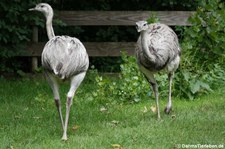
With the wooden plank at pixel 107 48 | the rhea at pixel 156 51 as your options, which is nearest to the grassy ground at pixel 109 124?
the rhea at pixel 156 51

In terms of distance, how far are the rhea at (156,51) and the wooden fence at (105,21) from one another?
3574 mm

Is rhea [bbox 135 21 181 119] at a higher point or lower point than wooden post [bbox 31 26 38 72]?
higher

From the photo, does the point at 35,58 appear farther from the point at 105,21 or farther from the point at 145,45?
the point at 145,45

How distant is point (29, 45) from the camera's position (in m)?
12.0

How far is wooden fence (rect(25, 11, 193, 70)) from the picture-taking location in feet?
39.4

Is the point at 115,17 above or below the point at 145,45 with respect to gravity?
below

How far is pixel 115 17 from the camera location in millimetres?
12070

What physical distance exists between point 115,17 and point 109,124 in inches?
188

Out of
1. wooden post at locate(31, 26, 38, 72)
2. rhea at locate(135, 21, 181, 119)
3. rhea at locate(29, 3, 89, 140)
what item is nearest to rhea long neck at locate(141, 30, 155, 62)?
rhea at locate(135, 21, 181, 119)

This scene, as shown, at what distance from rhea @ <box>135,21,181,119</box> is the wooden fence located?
357cm

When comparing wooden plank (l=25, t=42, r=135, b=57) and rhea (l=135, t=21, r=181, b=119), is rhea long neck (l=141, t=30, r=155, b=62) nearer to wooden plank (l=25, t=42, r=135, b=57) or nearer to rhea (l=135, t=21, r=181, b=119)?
rhea (l=135, t=21, r=181, b=119)

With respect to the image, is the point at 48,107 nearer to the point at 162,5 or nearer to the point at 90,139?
the point at 90,139

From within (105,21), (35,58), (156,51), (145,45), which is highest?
(145,45)

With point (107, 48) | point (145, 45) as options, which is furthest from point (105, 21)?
point (145, 45)
